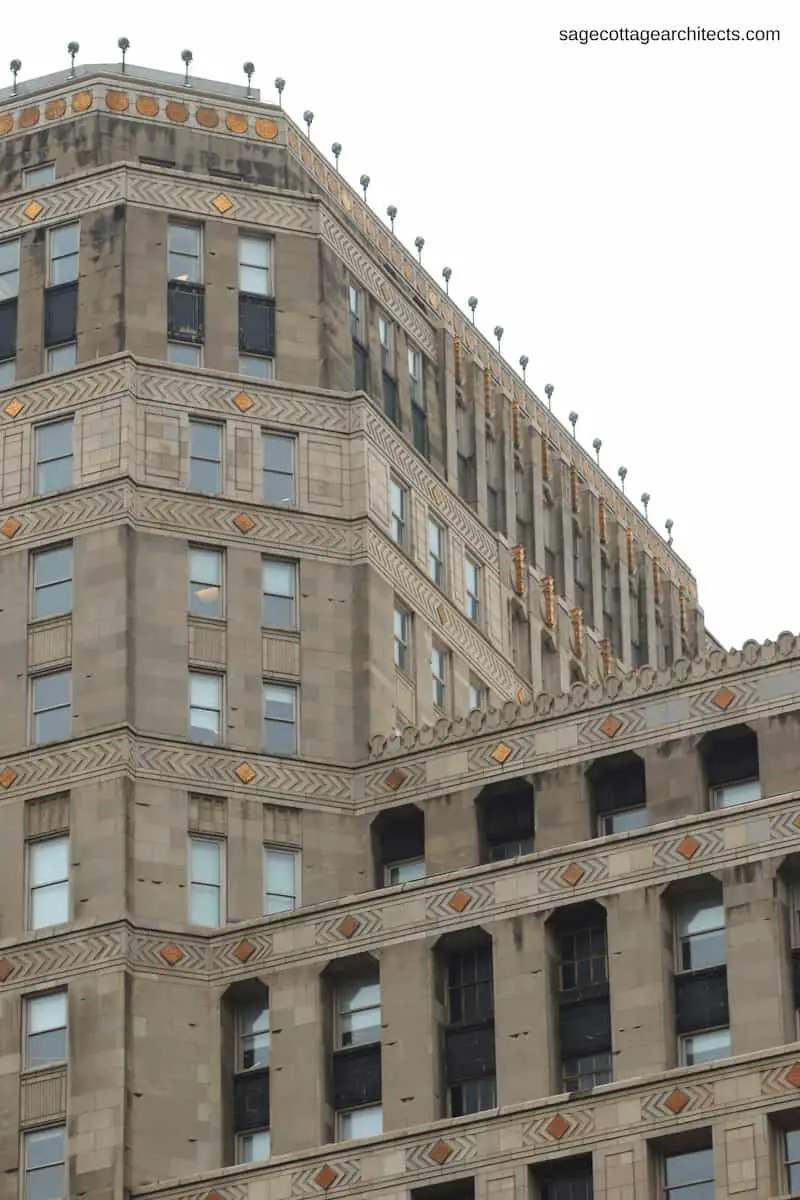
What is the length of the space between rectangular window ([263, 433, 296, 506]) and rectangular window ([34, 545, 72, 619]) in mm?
6186

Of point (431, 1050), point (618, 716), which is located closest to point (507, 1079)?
point (431, 1050)

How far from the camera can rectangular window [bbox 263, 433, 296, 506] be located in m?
119

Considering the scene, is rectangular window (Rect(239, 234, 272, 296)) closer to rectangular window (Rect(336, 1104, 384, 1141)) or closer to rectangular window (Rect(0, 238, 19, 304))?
rectangular window (Rect(0, 238, 19, 304))

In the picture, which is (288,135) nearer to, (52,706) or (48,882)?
(52,706)

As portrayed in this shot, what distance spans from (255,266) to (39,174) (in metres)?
7.79

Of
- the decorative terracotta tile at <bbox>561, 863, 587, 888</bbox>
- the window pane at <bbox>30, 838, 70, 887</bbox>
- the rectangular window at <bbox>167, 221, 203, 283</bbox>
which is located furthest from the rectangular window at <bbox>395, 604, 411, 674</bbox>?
the decorative terracotta tile at <bbox>561, 863, 587, 888</bbox>

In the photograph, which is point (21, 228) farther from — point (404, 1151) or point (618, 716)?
point (404, 1151)

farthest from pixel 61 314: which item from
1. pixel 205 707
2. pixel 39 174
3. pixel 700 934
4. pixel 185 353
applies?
pixel 700 934

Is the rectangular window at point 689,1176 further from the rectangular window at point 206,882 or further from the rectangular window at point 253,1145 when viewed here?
the rectangular window at point 206,882

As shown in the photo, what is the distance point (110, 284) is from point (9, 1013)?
76.3ft

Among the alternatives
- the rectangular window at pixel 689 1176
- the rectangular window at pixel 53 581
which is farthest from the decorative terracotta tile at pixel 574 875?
the rectangular window at pixel 53 581

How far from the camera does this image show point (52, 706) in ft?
378

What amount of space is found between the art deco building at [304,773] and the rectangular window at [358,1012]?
10 centimetres

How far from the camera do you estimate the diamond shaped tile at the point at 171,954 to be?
364ft
